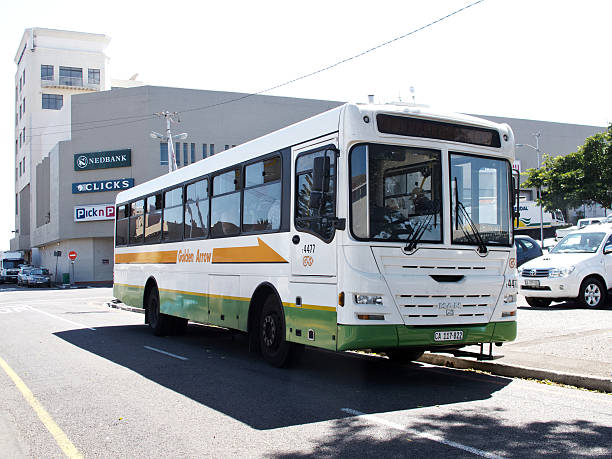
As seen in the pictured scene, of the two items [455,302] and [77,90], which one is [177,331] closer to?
[455,302]

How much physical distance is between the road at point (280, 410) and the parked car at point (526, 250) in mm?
16253

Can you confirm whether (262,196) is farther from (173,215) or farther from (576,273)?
(576,273)

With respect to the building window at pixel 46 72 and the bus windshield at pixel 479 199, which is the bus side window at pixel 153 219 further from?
the building window at pixel 46 72

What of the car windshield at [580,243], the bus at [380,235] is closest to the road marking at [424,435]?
the bus at [380,235]

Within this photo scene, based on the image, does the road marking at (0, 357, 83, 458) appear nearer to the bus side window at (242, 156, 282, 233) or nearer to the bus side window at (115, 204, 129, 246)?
the bus side window at (242, 156, 282, 233)

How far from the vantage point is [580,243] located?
1706cm

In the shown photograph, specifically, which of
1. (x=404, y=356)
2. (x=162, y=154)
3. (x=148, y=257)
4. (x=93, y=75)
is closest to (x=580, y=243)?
(x=404, y=356)

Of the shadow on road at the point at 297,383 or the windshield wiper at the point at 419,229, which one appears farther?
the windshield wiper at the point at 419,229

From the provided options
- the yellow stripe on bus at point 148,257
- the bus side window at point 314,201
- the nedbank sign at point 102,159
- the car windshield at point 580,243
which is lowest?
the yellow stripe on bus at point 148,257

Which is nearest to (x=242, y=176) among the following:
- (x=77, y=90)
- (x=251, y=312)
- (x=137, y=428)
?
(x=251, y=312)

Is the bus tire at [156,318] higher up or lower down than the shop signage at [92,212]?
lower down

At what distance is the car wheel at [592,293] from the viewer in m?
15.9

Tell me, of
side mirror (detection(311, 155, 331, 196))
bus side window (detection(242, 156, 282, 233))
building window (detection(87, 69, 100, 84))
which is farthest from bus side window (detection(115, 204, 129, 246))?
building window (detection(87, 69, 100, 84))

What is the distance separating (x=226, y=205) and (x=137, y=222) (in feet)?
19.7
